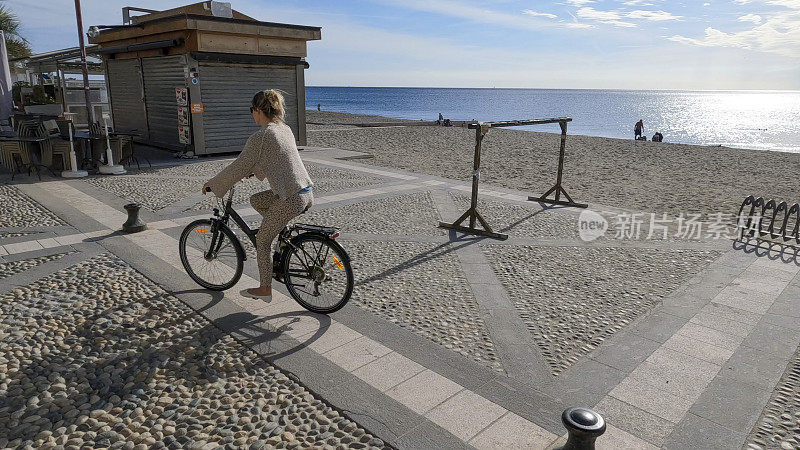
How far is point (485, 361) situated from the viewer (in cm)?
407

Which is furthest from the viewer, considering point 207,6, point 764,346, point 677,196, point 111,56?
point 111,56

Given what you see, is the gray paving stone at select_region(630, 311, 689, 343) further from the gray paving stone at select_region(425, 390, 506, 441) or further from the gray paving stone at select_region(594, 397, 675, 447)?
the gray paving stone at select_region(425, 390, 506, 441)

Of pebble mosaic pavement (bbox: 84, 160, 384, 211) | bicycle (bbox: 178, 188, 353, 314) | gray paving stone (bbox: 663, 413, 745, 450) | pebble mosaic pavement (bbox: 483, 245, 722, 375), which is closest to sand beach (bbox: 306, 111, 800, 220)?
pebble mosaic pavement (bbox: 84, 160, 384, 211)

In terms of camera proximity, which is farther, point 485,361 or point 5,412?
point 485,361

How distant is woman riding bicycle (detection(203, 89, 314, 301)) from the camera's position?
436 cm

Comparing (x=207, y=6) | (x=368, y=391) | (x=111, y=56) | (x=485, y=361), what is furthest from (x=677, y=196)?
(x=111, y=56)

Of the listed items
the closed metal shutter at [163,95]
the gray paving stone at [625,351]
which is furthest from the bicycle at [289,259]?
the closed metal shutter at [163,95]


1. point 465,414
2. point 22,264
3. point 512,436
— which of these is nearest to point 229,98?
point 22,264

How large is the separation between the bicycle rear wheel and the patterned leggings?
20 cm

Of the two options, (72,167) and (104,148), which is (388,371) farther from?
(104,148)

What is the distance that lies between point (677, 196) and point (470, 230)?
7240mm

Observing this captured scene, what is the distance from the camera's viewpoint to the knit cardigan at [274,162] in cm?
434

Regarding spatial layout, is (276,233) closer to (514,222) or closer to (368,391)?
(368,391)

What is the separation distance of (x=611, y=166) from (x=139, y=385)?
56.2 ft
